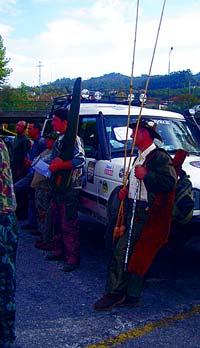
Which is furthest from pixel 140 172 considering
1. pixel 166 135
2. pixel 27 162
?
pixel 27 162

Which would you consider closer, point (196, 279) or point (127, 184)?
point (127, 184)

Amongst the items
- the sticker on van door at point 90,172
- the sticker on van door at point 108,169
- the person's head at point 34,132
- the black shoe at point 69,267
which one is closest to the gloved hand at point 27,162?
the person's head at point 34,132

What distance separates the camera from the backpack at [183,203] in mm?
4805

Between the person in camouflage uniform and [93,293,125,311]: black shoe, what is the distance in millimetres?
1400

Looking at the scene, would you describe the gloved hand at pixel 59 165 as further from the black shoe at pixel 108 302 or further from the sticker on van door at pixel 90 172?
the black shoe at pixel 108 302

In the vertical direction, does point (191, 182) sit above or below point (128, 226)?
above

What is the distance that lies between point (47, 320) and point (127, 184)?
150cm

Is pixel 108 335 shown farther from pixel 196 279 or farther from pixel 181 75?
pixel 181 75

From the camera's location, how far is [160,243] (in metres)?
4.81


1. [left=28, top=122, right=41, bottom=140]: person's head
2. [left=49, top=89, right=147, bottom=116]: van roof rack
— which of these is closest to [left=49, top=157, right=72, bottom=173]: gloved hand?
[left=49, top=89, right=147, bottom=116]: van roof rack

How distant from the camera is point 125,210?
4.96 meters

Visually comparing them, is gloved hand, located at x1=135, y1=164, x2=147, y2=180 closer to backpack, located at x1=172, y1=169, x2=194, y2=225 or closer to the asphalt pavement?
backpack, located at x1=172, y1=169, x2=194, y2=225

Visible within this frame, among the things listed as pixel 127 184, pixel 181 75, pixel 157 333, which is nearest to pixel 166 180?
pixel 127 184

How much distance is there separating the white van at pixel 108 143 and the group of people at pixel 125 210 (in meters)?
0.39
